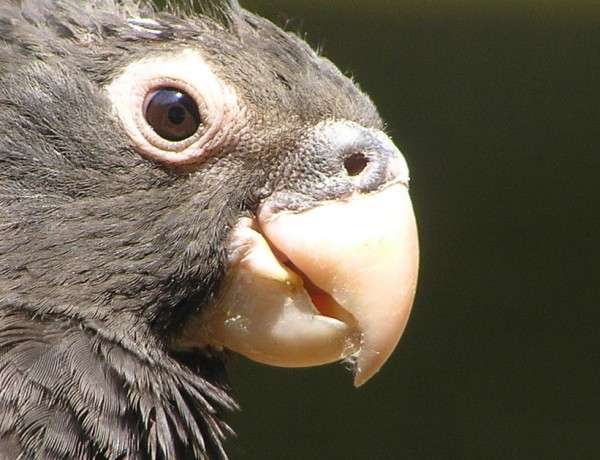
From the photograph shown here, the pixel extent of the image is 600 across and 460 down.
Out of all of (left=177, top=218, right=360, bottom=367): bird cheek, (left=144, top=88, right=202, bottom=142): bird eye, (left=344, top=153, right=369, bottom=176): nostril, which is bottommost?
(left=177, top=218, right=360, bottom=367): bird cheek

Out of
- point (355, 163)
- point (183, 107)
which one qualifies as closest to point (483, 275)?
point (355, 163)

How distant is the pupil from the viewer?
6.71ft

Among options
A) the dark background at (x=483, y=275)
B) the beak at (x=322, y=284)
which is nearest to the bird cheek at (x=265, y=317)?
the beak at (x=322, y=284)

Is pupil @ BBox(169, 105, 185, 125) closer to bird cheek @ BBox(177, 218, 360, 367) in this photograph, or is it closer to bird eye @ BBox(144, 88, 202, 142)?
bird eye @ BBox(144, 88, 202, 142)

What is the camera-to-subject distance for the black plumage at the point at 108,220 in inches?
76.7

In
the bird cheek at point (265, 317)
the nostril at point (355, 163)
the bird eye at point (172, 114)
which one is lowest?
the bird cheek at point (265, 317)

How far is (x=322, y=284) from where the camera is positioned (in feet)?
6.74

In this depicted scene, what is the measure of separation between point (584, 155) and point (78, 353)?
3.82 m

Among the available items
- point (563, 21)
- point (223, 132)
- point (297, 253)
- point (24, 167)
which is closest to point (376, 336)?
point (297, 253)

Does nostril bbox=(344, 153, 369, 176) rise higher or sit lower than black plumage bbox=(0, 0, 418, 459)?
higher

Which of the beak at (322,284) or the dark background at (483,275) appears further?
the dark background at (483,275)

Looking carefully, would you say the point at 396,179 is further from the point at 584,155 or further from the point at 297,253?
the point at 584,155

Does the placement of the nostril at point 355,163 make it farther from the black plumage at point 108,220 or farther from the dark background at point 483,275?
the dark background at point 483,275

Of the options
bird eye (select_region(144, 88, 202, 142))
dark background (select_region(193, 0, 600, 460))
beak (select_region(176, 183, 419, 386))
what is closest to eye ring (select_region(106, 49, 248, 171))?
bird eye (select_region(144, 88, 202, 142))
